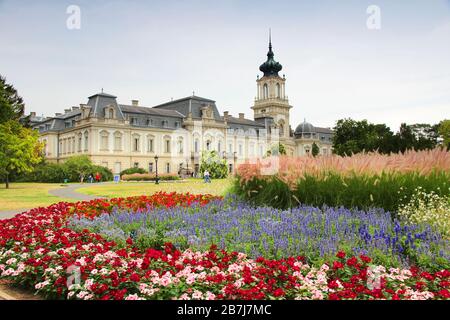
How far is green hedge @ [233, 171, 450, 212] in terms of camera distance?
20.2 ft

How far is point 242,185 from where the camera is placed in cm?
Answer: 804

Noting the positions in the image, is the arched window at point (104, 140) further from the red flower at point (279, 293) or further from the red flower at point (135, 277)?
the red flower at point (279, 293)

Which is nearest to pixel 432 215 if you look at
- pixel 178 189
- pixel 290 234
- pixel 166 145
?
pixel 290 234

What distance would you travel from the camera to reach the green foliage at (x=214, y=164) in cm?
2311

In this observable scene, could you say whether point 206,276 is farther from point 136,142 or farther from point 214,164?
point 136,142

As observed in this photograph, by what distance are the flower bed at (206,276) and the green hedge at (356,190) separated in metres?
2.73

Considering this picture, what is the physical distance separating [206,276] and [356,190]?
3.86m

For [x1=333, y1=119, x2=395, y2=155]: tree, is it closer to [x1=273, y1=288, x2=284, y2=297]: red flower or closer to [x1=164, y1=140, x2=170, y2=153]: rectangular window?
[x1=164, y1=140, x2=170, y2=153]: rectangular window

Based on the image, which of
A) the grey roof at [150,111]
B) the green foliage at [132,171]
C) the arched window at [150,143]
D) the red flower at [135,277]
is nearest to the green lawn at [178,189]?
the red flower at [135,277]

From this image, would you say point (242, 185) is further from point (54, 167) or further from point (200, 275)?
point (54, 167)

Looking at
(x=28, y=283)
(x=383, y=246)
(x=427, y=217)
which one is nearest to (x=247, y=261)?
(x=383, y=246)

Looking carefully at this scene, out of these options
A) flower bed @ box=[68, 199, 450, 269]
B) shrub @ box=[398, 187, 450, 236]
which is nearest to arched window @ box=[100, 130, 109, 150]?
flower bed @ box=[68, 199, 450, 269]

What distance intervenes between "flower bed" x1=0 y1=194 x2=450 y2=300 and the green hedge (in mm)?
2731
